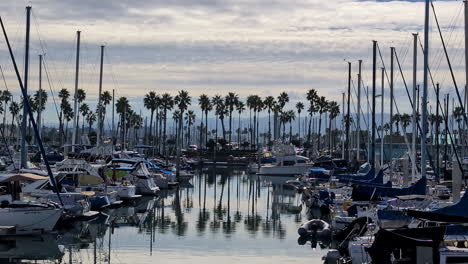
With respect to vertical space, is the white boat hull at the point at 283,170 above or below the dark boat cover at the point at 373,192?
below

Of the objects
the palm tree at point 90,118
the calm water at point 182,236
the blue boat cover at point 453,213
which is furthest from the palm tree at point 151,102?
the blue boat cover at point 453,213

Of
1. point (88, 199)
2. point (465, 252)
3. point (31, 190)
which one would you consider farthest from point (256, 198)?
point (465, 252)

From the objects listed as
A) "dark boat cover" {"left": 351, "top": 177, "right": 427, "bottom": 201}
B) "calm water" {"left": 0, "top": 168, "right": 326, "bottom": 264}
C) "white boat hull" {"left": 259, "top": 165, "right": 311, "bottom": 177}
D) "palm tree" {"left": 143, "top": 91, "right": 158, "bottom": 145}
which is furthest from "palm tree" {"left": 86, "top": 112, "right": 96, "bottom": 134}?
"dark boat cover" {"left": 351, "top": 177, "right": 427, "bottom": 201}

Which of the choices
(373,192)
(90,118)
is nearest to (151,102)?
(90,118)

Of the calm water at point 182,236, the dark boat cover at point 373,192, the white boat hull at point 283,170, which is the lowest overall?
the calm water at point 182,236

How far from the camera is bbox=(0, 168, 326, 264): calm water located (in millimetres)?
37406

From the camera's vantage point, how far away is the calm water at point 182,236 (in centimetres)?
3741

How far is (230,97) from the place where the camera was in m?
174

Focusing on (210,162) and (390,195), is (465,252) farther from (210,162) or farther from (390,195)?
(210,162)

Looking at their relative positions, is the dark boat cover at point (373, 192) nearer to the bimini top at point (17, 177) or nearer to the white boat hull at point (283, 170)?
the bimini top at point (17, 177)

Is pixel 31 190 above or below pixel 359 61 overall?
below

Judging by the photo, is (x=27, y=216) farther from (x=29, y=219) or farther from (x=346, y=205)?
(x=346, y=205)


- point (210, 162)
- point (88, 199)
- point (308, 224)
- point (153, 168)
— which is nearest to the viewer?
point (308, 224)

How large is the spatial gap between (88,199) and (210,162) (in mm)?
95682
